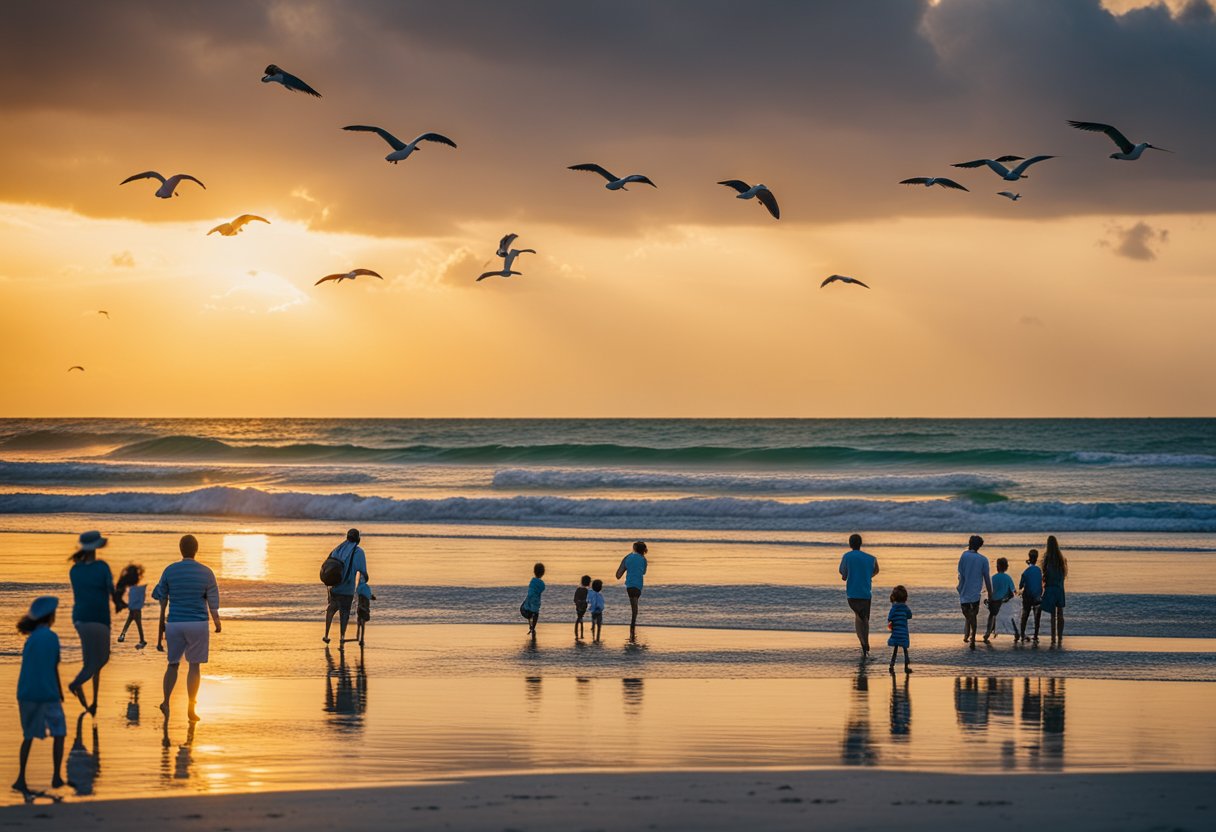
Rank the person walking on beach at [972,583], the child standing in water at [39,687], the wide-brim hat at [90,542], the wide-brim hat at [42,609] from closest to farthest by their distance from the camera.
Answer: the wide-brim hat at [42,609], the child standing in water at [39,687], the wide-brim hat at [90,542], the person walking on beach at [972,583]

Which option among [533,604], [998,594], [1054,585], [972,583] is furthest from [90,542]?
[1054,585]

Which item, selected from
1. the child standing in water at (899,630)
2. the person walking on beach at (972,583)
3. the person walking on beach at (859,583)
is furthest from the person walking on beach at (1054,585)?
the child standing in water at (899,630)

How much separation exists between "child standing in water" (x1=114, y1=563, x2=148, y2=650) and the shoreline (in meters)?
3.06

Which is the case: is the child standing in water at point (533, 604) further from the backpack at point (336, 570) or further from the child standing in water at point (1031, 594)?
the child standing in water at point (1031, 594)

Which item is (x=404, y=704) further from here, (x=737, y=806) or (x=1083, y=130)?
(x=1083, y=130)

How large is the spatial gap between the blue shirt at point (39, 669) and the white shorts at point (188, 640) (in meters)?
2.06

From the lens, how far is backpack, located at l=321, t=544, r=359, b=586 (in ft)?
55.1

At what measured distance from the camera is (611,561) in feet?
91.6

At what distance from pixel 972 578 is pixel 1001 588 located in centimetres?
91

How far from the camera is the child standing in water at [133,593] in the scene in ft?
40.8

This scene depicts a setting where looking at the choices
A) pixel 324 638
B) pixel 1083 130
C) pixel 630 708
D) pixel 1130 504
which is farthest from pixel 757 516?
pixel 630 708

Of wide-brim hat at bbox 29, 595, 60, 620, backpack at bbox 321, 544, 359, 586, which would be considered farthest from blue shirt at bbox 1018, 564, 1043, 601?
wide-brim hat at bbox 29, 595, 60, 620

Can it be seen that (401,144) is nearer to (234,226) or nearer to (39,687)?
(234,226)

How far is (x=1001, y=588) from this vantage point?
60.8 ft
